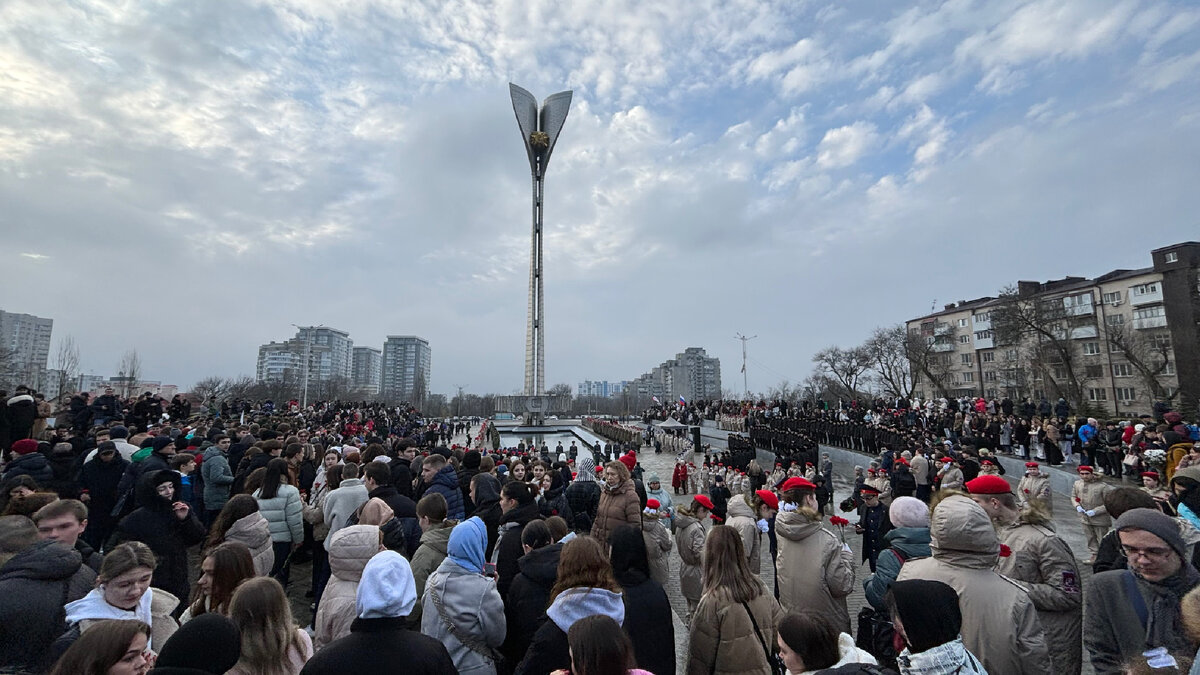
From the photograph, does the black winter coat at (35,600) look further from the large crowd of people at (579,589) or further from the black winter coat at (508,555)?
the black winter coat at (508,555)

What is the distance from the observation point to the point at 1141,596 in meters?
2.40

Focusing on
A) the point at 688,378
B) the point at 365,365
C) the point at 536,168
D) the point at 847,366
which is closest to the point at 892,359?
the point at 847,366

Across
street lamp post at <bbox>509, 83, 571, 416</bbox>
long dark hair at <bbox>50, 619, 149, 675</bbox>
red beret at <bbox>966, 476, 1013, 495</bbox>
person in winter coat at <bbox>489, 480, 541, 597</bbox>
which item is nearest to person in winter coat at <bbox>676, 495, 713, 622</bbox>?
person in winter coat at <bbox>489, 480, 541, 597</bbox>

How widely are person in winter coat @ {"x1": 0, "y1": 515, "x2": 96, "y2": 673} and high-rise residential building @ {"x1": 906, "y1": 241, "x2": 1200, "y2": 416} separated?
3314 cm

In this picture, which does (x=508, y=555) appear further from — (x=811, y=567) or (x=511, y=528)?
(x=811, y=567)

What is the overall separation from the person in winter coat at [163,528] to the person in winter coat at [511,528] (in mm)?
2288

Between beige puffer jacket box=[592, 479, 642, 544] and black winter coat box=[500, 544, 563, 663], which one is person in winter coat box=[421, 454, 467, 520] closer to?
beige puffer jacket box=[592, 479, 642, 544]

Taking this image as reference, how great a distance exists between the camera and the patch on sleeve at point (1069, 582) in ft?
9.65

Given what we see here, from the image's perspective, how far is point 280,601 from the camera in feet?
7.26

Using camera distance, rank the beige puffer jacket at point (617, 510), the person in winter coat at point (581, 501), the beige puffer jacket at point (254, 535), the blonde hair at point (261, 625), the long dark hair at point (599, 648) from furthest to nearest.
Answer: the person in winter coat at point (581, 501)
the beige puffer jacket at point (617, 510)
the beige puffer jacket at point (254, 535)
the blonde hair at point (261, 625)
the long dark hair at point (599, 648)

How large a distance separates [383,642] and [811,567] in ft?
8.60

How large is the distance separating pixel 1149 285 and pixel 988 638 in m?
49.4

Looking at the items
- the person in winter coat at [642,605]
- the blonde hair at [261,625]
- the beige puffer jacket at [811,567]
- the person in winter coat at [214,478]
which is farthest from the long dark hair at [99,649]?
the person in winter coat at [214,478]

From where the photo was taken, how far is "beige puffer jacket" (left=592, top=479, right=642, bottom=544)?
4648 mm
